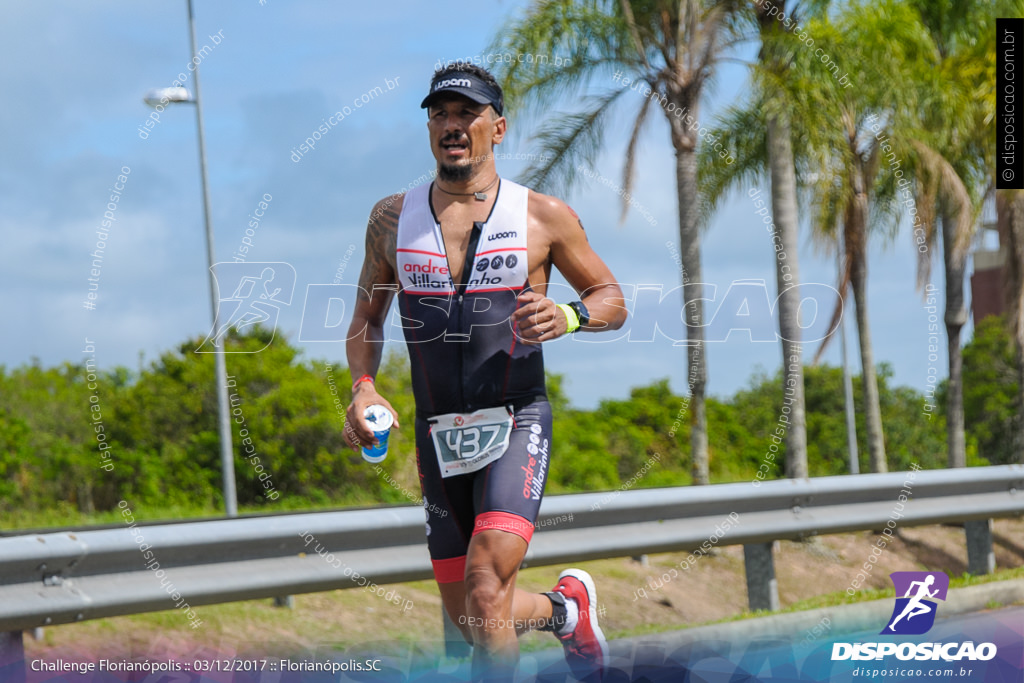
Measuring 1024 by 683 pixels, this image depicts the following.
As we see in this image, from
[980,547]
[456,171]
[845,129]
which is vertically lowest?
[980,547]

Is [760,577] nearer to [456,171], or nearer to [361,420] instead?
[361,420]

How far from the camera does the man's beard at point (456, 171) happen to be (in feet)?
13.1

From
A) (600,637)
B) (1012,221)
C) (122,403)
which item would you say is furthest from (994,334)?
(600,637)

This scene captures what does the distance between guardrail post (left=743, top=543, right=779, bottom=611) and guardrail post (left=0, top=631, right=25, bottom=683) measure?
4.17 metres

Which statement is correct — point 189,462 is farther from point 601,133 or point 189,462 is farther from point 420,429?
point 420,429

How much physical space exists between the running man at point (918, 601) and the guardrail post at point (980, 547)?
5.45 feet

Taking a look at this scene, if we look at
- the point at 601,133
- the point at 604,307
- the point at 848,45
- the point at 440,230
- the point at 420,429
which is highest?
the point at 848,45

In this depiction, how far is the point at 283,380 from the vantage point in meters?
14.1

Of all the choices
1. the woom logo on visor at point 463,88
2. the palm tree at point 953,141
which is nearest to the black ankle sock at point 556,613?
the woom logo on visor at point 463,88

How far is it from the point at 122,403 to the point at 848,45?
10959 mm

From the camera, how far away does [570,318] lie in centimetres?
377

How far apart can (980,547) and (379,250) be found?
594cm

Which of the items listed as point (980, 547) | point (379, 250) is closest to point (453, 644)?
point (379, 250)

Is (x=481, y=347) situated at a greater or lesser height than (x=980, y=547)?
greater
